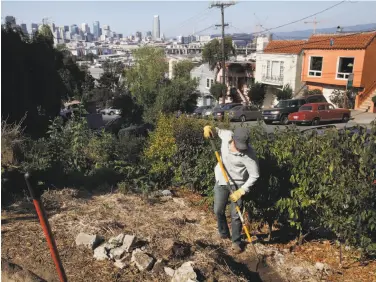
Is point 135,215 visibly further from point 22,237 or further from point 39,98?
point 39,98

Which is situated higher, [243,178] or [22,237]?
[243,178]

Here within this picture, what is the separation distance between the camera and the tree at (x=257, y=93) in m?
34.7

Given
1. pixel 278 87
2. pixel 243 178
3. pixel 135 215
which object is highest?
pixel 243 178

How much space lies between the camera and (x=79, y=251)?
4113 millimetres

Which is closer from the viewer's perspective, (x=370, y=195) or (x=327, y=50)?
(x=370, y=195)

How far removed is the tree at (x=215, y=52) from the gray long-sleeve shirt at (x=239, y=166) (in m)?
38.7

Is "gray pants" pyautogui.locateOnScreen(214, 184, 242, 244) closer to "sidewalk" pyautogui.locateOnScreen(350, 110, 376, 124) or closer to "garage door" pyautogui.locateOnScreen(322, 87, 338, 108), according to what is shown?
"sidewalk" pyautogui.locateOnScreen(350, 110, 376, 124)

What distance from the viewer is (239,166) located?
4.44 meters

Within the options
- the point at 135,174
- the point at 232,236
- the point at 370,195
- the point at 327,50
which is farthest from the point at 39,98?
the point at 327,50

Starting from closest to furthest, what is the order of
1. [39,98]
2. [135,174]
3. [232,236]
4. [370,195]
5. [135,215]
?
[370,195] → [232,236] → [135,215] → [135,174] → [39,98]

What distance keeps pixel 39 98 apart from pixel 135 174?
11029mm

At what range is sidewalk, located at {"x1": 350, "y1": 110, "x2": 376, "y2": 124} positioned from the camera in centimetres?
2225

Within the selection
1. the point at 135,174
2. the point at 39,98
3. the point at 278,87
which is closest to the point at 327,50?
the point at 278,87

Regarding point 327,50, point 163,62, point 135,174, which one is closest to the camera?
point 135,174
